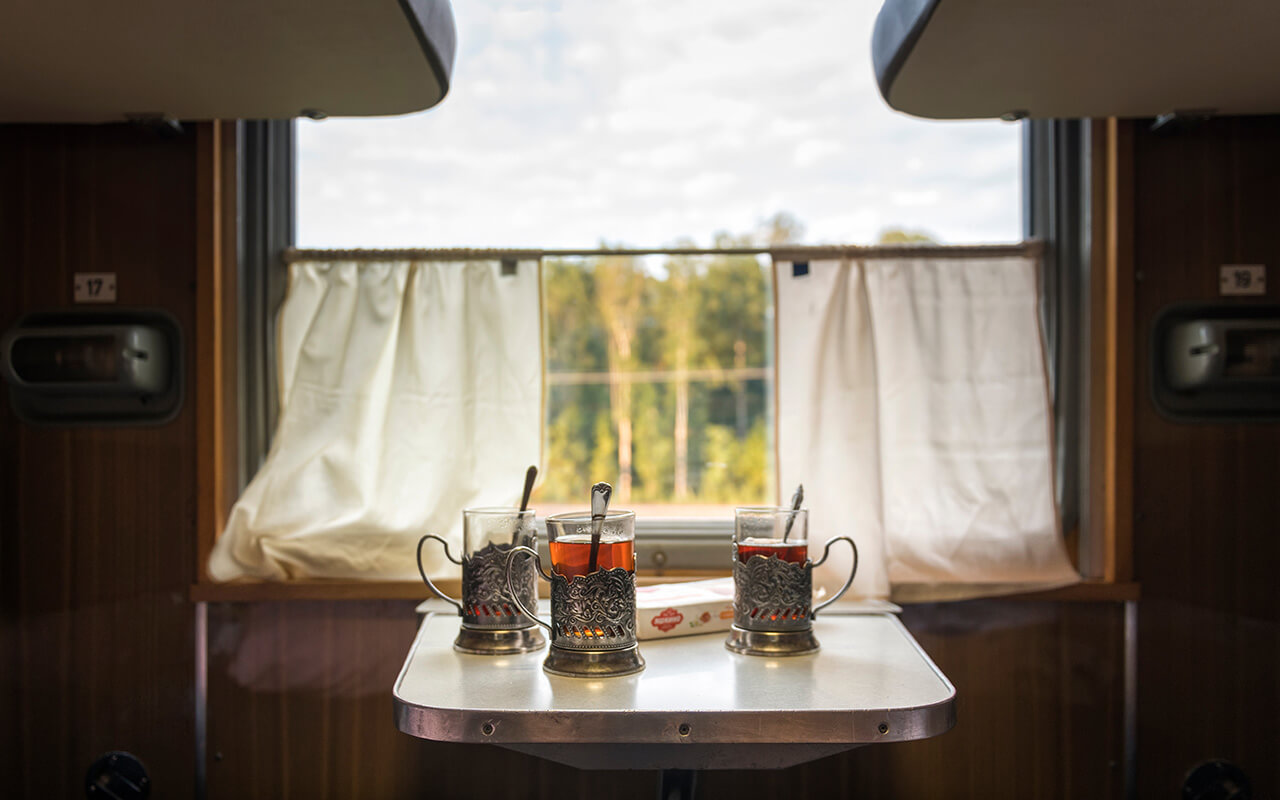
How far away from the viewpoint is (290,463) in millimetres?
2023

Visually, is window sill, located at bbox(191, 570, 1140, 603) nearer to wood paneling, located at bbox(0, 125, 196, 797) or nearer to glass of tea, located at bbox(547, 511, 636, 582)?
wood paneling, located at bbox(0, 125, 196, 797)

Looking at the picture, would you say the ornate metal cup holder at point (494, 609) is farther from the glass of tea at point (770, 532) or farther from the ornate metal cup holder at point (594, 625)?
the glass of tea at point (770, 532)

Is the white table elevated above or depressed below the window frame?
below

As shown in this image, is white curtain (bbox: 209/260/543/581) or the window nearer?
white curtain (bbox: 209/260/543/581)

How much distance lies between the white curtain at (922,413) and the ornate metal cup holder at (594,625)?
729 millimetres

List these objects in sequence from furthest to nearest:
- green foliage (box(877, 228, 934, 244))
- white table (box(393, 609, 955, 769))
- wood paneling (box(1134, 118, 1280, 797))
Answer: green foliage (box(877, 228, 934, 244))
wood paneling (box(1134, 118, 1280, 797))
white table (box(393, 609, 955, 769))

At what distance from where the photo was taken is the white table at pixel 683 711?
1167mm

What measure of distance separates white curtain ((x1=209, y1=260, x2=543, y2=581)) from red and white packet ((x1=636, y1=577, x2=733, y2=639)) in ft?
1.73

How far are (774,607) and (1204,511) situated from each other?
106 centimetres

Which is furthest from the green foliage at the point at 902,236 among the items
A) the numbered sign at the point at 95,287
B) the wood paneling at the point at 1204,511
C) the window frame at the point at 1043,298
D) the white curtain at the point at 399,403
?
the numbered sign at the point at 95,287

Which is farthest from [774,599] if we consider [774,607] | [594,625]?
[594,625]

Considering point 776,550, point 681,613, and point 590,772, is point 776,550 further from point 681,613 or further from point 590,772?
point 590,772

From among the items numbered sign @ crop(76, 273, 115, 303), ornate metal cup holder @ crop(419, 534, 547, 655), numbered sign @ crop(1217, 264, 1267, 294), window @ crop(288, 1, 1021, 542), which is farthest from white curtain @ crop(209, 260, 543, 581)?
numbered sign @ crop(1217, 264, 1267, 294)

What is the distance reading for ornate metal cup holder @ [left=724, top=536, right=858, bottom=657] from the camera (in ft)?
4.84
